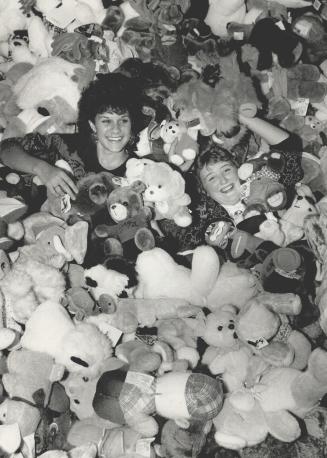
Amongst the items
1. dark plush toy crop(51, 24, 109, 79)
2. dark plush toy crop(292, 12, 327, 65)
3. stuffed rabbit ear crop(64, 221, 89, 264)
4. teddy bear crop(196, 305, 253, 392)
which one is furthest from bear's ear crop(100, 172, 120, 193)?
dark plush toy crop(292, 12, 327, 65)

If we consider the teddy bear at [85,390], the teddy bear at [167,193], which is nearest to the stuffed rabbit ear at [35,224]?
the teddy bear at [167,193]

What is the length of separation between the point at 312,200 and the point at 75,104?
95 cm

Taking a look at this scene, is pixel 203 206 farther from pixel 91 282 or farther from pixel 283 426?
pixel 283 426

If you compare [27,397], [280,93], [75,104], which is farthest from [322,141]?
[27,397]

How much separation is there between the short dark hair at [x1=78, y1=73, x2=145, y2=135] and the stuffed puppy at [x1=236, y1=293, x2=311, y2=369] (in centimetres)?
83

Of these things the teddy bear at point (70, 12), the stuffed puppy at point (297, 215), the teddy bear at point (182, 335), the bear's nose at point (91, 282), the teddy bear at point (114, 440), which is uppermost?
the teddy bear at point (70, 12)

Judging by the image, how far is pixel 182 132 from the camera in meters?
1.75

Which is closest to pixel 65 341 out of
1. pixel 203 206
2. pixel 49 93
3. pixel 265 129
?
pixel 203 206

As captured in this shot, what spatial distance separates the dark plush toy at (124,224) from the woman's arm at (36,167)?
170 mm

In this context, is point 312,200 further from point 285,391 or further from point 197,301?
point 285,391

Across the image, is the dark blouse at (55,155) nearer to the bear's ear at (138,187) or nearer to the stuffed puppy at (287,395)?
the bear's ear at (138,187)

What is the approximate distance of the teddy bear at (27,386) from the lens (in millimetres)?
1284

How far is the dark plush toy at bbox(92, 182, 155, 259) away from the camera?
1556 millimetres

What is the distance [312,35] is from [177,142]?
0.76 meters
